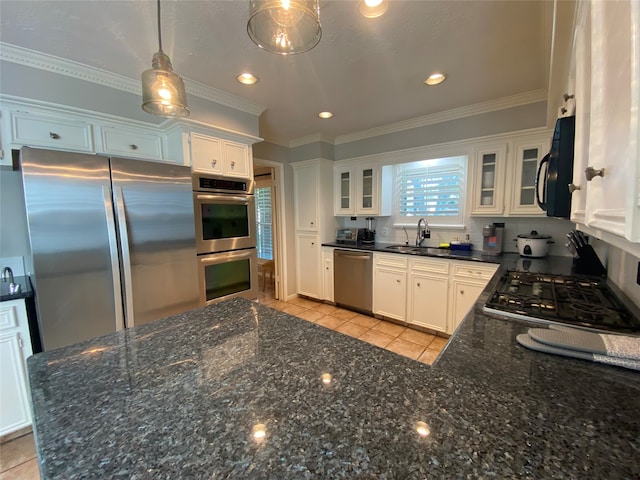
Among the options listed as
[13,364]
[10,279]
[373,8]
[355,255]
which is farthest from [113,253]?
[355,255]

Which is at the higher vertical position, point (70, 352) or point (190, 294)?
point (70, 352)

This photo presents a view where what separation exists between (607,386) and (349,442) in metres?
0.70

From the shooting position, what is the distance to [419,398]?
0.59 metres

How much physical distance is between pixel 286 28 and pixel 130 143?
1910 mm

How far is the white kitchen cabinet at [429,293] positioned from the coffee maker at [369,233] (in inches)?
36.9

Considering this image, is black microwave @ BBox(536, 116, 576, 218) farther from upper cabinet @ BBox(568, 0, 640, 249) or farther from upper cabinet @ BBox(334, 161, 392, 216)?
upper cabinet @ BBox(334, 161, 392, 216)

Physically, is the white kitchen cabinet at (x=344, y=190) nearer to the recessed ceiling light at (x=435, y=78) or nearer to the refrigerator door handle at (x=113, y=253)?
the recessed ceiling light at (x=435, y=78)

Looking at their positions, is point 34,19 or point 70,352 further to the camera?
Answer: point 34,19

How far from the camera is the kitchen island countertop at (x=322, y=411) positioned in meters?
0.44

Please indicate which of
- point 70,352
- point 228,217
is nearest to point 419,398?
point 70,352

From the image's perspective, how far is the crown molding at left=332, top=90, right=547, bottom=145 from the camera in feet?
8.56

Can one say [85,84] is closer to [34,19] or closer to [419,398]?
[34,19]

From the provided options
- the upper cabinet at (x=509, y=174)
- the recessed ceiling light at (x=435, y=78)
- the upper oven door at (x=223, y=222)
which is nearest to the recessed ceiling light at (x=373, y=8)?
the recessed ceiling light at (x=435, y=78)

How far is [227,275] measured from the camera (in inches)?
101
